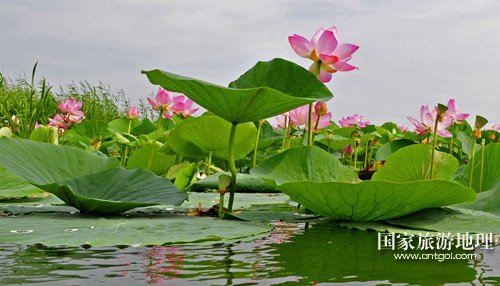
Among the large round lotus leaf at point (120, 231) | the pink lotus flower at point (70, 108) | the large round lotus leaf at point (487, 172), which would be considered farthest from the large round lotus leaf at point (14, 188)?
the pink lotus flower at point (70, 108)

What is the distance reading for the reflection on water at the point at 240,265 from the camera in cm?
74

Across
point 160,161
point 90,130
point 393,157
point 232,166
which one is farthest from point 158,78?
point 90,130

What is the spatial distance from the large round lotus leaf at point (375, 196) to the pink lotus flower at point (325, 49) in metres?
0.36

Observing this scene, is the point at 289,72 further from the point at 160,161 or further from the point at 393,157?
the point at 160,161

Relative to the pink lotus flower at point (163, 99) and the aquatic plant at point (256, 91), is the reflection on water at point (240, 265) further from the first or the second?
the pink lotus flower at point (163, 99)

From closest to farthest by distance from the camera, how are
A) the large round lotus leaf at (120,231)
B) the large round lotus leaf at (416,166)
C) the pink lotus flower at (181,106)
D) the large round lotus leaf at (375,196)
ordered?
1. the large round lotus leaf at (120,231)
2. the large round lotus leaf at (375,196)
3. the large round lotus leaf at (416,166)
4. the pink lotus flower at (181,106)

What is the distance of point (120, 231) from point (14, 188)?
0.80 m

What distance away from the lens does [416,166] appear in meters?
1.43

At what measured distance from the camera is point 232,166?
4.38ft

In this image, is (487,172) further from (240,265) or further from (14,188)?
(14,188)

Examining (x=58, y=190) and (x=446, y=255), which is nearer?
(x=446, y=255)

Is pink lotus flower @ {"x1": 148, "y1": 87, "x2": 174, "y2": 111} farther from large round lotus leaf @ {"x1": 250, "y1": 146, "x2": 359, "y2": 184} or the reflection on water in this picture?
the reflection on water

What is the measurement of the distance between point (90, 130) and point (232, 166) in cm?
283

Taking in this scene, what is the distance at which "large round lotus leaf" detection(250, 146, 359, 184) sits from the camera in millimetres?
1345
